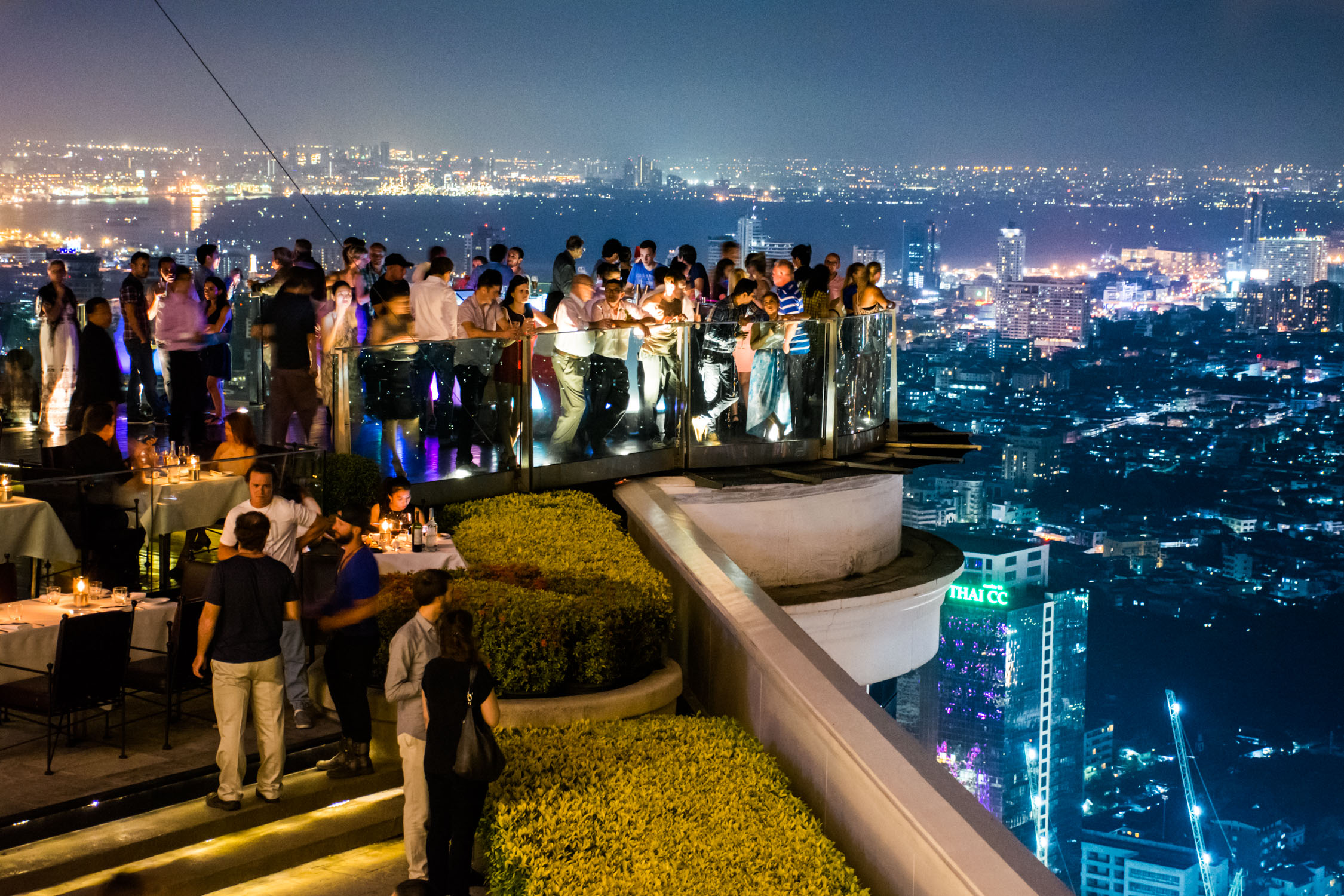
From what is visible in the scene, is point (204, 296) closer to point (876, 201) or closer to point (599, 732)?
point (599, 732)

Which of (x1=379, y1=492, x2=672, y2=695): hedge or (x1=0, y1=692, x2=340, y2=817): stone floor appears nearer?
(x1=0, y1=692, x2=340, y2=817): stone floor

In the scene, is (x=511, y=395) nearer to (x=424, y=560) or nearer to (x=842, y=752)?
(x=424, y=560)

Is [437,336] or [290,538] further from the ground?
[437,336]

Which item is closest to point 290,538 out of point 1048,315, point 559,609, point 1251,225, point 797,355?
point 559,609

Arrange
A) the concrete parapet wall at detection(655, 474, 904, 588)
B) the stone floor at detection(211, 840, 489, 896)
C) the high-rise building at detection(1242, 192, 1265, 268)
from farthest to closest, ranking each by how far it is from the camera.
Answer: the high-rise building at detection(1242, 192, 1265, 268)
the concrete parapet wall at detection(655, 474, 904, 588)
the stone floor at detection(211, 840, 489, 896)

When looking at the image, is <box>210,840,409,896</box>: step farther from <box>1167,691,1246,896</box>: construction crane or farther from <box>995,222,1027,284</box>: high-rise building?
<box>995,222,1027,284</box>: high-rise building

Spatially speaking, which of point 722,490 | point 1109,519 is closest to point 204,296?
point 722,490

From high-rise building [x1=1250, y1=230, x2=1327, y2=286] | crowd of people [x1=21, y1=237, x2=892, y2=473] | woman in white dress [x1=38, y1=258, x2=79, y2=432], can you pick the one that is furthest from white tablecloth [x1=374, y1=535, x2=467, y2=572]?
high-rise building [x1=1250, y1=230, x2=1327, y2=286]
